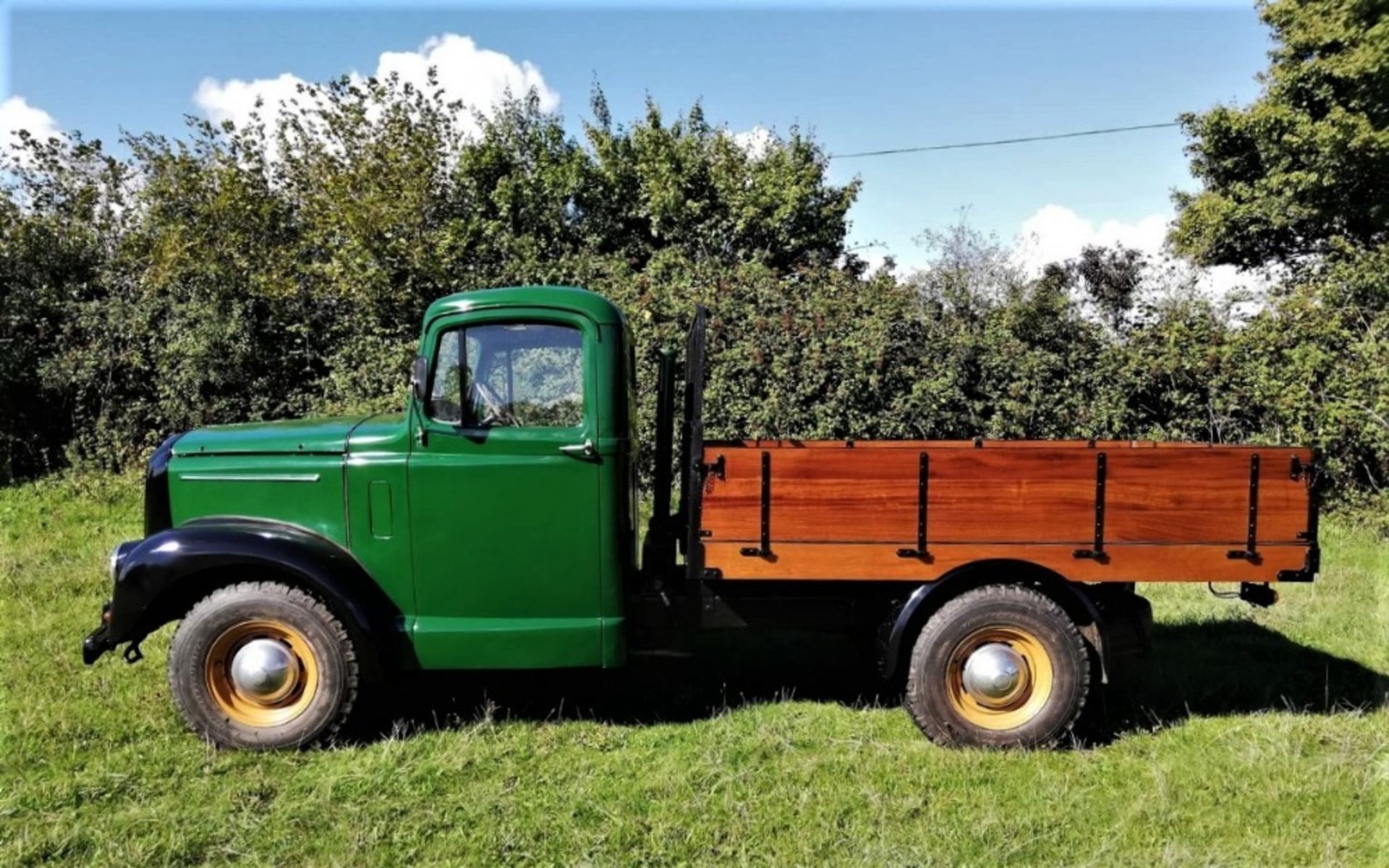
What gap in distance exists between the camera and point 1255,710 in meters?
4.45

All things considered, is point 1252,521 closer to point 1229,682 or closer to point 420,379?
point 1229,682

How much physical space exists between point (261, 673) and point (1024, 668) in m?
3.41

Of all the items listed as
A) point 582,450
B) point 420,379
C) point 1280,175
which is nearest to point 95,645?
point 420,379

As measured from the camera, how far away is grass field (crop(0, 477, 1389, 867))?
10.4 feet

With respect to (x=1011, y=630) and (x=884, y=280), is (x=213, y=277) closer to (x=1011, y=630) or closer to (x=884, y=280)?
(x=884, y=280)

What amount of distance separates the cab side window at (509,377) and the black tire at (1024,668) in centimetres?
193

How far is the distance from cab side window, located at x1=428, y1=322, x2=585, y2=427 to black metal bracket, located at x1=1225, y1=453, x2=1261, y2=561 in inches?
117

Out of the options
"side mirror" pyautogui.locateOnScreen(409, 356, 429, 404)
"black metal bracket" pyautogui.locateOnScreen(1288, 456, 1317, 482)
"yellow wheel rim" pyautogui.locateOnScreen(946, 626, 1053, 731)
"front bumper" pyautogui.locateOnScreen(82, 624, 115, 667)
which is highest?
"side mirror" pyautogui.locateOnScreen(409, 356, 429, 404)

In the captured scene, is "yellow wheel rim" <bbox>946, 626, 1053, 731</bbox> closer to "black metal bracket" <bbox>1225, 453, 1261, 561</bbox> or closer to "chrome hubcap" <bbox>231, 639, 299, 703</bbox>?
"black metal bracket" <bbox>1225, 453, 1261, 561</bbox>

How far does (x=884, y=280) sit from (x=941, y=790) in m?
7.54

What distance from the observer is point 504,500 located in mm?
3957

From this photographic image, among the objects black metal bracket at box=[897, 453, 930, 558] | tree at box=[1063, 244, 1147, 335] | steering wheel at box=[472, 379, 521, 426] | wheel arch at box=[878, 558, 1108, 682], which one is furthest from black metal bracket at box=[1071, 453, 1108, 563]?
tree at box=[1063, 244, 1147, 335]

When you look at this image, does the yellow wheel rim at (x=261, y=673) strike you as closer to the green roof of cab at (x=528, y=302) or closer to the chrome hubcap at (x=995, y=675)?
the green roof of cab at (x=528, y=302)

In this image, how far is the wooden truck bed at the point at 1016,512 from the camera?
390cm
